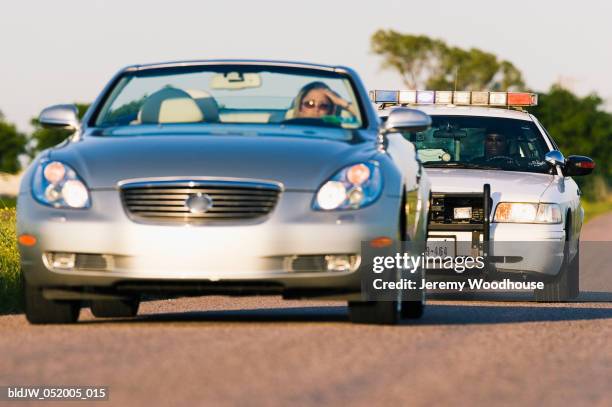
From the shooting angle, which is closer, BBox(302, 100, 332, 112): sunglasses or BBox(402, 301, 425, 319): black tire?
BBox(402, 301, 425, 319): black tire

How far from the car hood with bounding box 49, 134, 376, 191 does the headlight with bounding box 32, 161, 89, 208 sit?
0.16ft

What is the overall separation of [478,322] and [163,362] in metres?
3.38

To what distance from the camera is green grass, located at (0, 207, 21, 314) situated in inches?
527

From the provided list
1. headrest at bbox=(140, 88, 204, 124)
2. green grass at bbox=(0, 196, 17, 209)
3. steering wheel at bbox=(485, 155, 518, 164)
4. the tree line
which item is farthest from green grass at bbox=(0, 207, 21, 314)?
the tree line

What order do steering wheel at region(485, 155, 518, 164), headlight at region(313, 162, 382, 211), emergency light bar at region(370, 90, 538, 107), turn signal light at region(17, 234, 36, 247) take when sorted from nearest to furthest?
headlight at region(313, 162, 382, 211), turn signal light at region(17, 234, 36, 247), steering wheel at region(485, 155, 518, 164), emergency light bar at region(370, 90, 538, 107)

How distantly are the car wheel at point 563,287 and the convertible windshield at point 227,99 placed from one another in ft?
12.7

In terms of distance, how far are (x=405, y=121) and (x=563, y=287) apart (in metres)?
4.49

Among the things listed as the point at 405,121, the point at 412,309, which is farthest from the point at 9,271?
the point at 405,121

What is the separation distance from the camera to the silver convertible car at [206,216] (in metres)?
9.48

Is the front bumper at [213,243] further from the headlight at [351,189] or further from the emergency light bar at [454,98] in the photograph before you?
the emergency light bar at [454,98]

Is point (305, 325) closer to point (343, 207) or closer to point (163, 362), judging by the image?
point (343, 207)

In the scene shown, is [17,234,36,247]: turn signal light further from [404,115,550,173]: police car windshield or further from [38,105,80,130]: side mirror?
[404,115,550,173]: police car windshield

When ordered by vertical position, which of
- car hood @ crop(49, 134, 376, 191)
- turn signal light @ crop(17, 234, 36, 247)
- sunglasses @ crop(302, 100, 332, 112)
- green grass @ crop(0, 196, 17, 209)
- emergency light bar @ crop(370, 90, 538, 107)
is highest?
sunglasses @ crop(302, 100, 332, 112)

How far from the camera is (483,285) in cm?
1425
